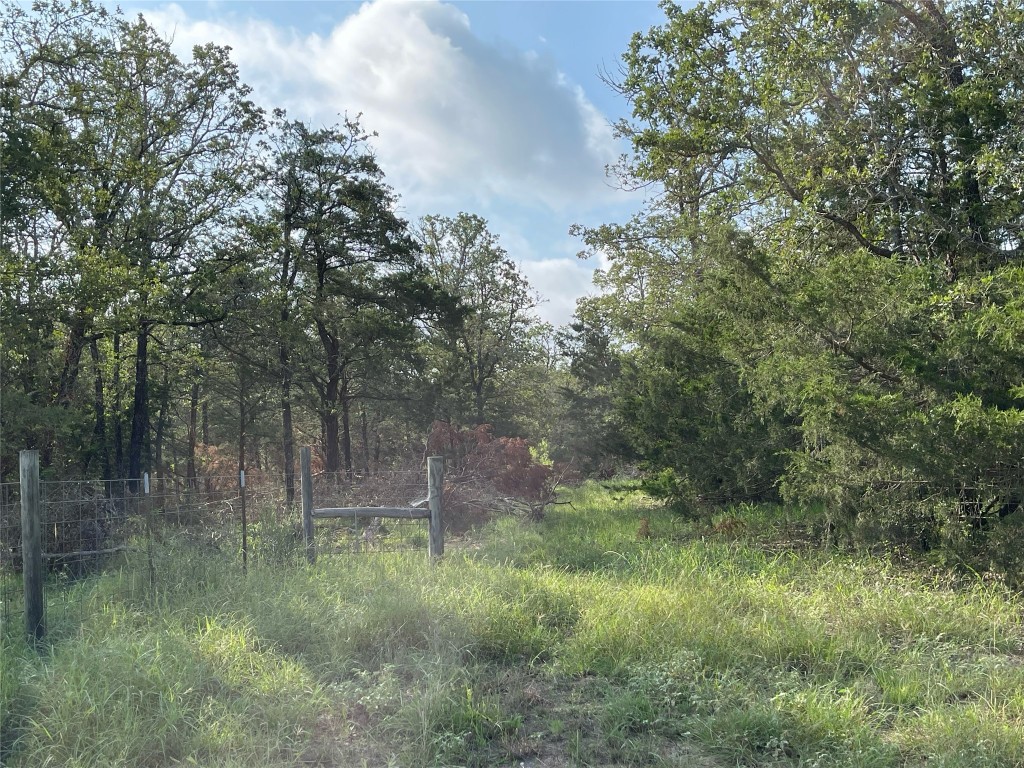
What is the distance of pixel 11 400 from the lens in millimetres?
12000

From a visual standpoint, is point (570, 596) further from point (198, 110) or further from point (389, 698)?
point (198, 110)

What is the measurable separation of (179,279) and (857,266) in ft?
50.7

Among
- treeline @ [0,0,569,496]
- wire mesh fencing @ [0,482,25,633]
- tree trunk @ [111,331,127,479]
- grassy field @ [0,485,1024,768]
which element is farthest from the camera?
tree trunk @ [111,331,127,479]

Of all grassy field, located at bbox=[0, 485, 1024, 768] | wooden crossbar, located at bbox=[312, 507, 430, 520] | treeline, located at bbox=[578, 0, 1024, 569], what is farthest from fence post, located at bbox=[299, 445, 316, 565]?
treeline, located at bbox=[578, 0, 1024, 569]

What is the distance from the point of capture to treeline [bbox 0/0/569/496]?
12.9 metres

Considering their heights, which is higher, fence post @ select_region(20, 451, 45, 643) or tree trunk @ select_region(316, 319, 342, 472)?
tree trunk @ select_region(316, 319, 342, 472)

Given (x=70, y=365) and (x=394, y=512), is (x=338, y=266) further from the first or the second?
(x=394, y=512)

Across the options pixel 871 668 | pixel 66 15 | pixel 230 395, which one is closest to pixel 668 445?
pixel 871 668

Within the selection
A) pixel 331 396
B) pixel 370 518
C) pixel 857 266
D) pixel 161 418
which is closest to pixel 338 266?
pixel 331 396

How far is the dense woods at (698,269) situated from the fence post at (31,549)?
17.3 feet

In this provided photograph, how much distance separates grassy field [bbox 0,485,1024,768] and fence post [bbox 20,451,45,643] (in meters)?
0.27

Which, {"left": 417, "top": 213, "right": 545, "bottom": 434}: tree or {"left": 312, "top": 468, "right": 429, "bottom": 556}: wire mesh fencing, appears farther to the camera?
{"left": 417, "top": 213, "right": 545, "bottom": 434}: tree

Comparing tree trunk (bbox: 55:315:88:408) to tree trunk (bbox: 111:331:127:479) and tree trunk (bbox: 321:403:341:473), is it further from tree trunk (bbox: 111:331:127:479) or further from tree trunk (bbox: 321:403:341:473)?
tree trunk (bbox: 321:403:341:473)

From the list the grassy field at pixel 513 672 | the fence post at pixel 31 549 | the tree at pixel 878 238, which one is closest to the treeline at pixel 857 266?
the tree at pixel 878 238
